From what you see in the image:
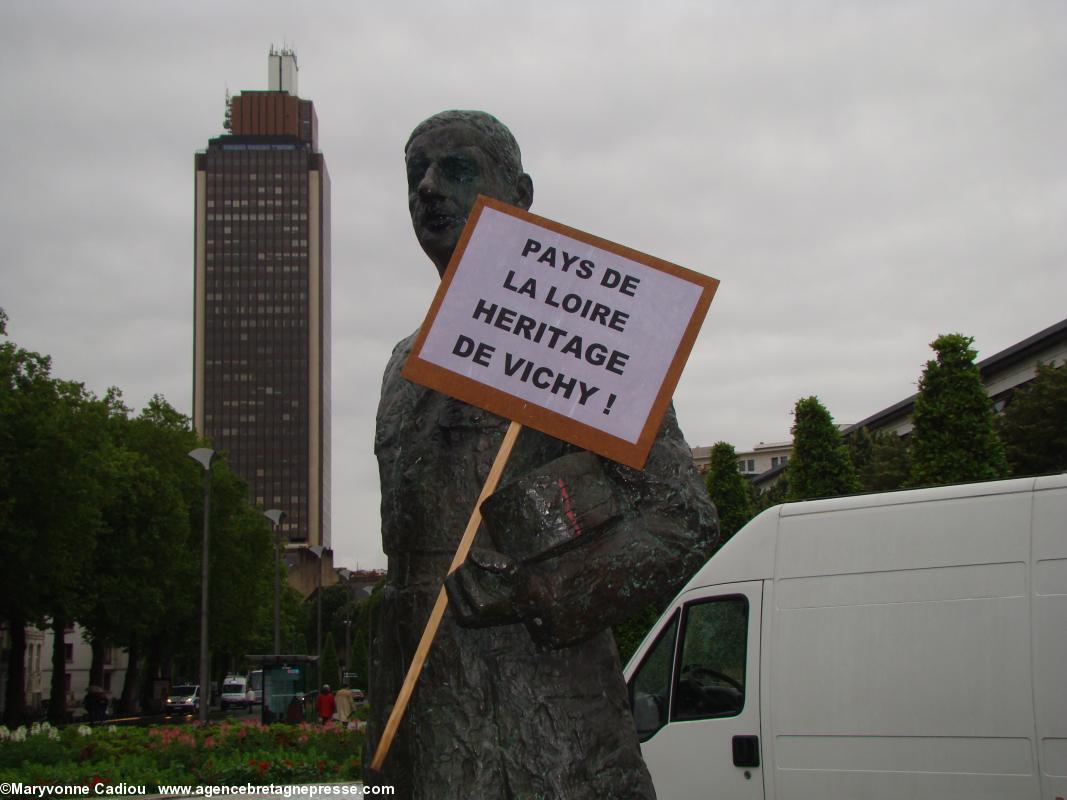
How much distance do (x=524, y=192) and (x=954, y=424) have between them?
2189 centimetres

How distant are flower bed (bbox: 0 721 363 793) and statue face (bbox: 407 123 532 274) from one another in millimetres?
11141

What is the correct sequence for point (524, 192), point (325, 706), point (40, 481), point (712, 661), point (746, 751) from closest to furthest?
point (524, 192) < point (746, 751) < point (712, 661) < point (325, 706) < point (40, 481)

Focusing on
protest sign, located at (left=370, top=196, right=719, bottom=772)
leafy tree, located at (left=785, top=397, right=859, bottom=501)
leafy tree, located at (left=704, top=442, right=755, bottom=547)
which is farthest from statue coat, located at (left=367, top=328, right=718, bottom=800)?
leafy tree, located at (left=704, top=442, right=755, bottom=547)

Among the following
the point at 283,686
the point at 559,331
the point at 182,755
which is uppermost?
the point at 559,331

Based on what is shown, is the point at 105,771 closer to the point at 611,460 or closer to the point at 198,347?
the point at 611,460

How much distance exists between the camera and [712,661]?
8969 mm

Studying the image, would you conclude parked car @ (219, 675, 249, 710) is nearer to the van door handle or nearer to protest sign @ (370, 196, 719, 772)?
the van door handle

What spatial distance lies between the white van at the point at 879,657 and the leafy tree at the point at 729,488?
2149 cm

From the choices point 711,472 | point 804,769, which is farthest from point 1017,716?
point 711,472

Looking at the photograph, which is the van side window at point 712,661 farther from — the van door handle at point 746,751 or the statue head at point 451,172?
the statue head at point 451,172

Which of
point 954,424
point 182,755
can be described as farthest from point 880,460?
point 182,755

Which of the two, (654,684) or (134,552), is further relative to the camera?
(134,552)

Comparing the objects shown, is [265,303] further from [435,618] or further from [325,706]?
[435,618]

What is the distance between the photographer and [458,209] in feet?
9.21
